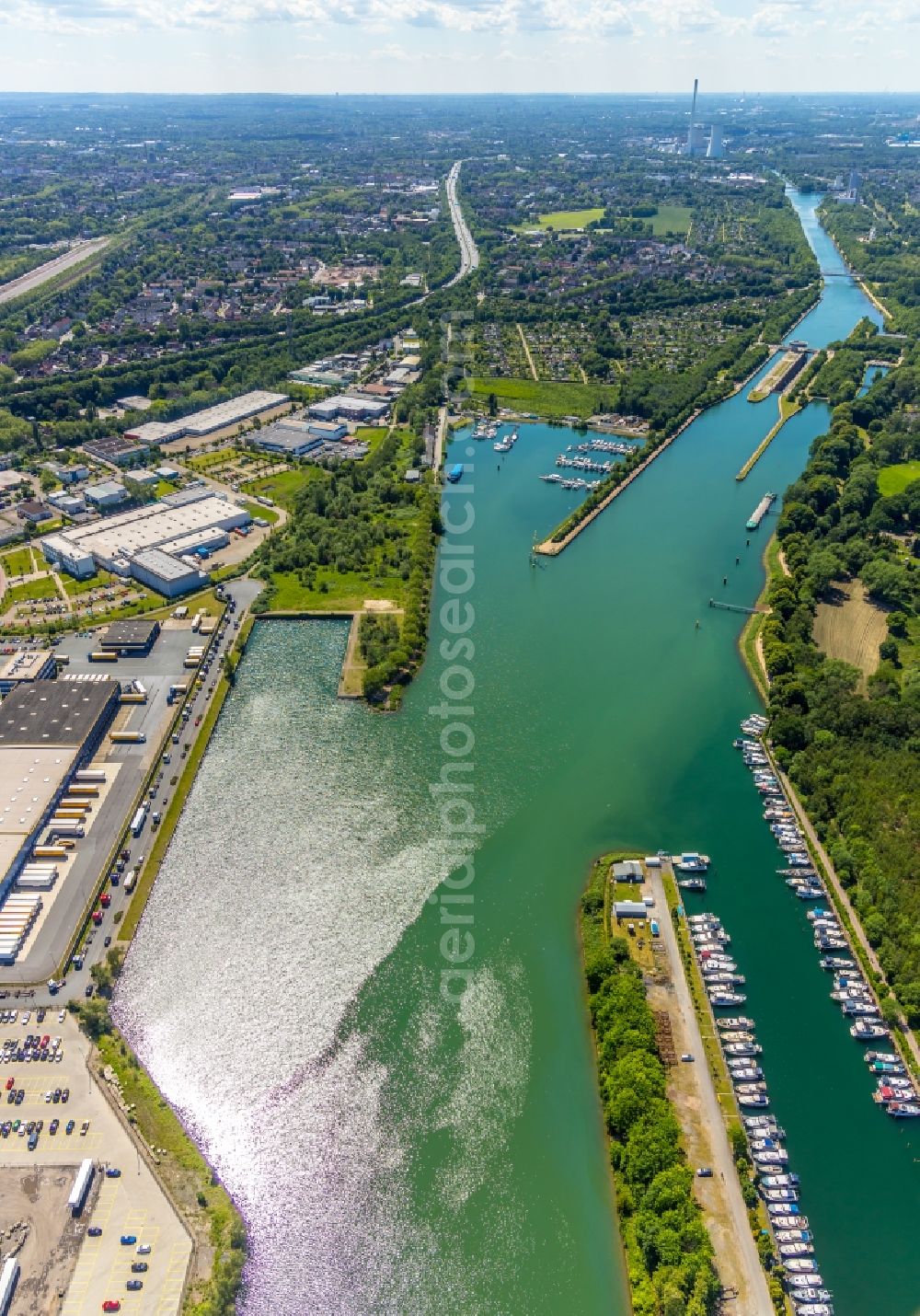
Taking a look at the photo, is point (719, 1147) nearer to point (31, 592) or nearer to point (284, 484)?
point (31, 592)

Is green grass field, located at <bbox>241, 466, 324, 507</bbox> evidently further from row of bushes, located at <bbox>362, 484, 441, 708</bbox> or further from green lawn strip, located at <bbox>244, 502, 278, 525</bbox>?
row of bushes, located at <bbox>362, 484, 441, 708</bbox>

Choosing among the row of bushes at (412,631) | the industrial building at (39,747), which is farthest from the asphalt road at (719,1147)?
the industrial building at (39,747)

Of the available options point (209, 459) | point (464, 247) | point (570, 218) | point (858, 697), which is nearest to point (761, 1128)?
point (858, 697)

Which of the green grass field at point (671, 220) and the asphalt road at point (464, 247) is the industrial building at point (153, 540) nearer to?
the asphalt road at point (464, 247)

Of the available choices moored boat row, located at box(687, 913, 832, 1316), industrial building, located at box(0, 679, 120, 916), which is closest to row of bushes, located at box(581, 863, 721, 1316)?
moored boat row, located at box(687, 913, 832, 1316)

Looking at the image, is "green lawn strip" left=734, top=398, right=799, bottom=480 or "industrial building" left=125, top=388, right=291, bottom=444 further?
"industrial building" left=125, top=388, right=291, bottom=444

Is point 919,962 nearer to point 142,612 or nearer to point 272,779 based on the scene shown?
point 272,779
